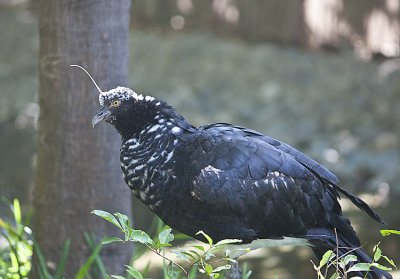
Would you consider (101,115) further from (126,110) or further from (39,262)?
(39,262)

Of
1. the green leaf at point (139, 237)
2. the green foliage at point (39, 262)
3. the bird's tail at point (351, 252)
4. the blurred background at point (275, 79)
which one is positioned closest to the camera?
the green leaf at point (139, 237)

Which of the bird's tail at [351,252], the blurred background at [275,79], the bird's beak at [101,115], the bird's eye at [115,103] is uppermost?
the bird's eye at [115,103]

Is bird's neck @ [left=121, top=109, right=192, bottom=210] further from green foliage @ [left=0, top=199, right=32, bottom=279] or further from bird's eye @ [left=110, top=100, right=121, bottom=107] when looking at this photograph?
green foliage @ [left=0, top=199, right=32, bottom=279]

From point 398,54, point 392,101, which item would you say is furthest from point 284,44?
point 392,101

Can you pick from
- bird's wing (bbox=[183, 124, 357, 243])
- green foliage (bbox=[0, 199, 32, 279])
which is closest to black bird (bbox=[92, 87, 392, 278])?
bird's wing (bbox=[183, 124, 357, 243])

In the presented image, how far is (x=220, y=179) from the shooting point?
13.2 feet

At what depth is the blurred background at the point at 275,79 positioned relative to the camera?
8.63 m

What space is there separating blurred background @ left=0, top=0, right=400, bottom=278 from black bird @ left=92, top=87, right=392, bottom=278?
2.92 meters

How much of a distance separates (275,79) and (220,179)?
6.68 m

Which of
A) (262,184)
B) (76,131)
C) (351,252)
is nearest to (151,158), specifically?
(262,184)

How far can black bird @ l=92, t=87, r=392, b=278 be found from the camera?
4.02 meters

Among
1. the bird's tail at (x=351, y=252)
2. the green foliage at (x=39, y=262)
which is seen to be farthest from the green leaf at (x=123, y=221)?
the bird's tail at (x=351, y=252)

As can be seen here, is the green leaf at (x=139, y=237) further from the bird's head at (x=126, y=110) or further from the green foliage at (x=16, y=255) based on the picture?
the green foliage at (x=16, y=255)

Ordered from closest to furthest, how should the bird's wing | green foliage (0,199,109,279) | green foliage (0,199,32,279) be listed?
the bird's wing, green foliage (0,199,109,279), green foliage (0,199,32,279)
